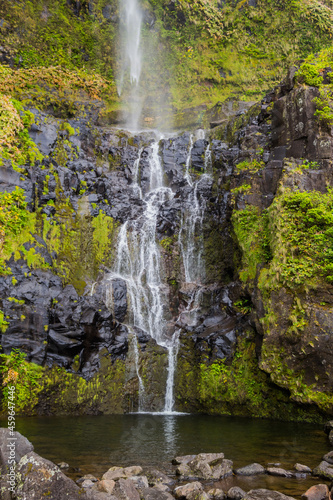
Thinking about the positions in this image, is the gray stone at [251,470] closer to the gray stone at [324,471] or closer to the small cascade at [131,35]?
the gray stone at [324,471]

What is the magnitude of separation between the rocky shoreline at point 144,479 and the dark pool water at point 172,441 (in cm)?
28

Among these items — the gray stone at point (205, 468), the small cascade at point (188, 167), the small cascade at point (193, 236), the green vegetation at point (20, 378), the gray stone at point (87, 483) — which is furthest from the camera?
the small cascade at point (188, 167)

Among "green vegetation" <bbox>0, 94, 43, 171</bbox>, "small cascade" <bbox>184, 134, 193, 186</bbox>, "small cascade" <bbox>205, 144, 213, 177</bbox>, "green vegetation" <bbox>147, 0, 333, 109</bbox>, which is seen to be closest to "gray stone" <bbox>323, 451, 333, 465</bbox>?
"green vegetation" <bbox>0, 94, 43, 171</bbox>

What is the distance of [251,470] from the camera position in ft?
24.1

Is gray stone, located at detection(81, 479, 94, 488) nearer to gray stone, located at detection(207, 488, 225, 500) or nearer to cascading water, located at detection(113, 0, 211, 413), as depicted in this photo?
gray stone, located at detection(207, 488, 225, 500)

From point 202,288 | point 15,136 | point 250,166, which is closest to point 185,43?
point 15,136

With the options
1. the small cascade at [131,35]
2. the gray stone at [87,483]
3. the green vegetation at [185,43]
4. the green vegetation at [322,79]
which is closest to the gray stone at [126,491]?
the gray stone at [87,483]

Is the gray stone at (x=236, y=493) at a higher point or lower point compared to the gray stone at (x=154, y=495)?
higher

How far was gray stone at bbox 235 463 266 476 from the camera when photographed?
7.29 metres

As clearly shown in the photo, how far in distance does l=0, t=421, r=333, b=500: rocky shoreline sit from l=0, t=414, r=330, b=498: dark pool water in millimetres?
284

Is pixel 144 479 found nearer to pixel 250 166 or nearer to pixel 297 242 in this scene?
pixel 297 242

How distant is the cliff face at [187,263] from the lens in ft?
39.1

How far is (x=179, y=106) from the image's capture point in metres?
33.7

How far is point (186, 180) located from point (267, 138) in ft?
22.3
